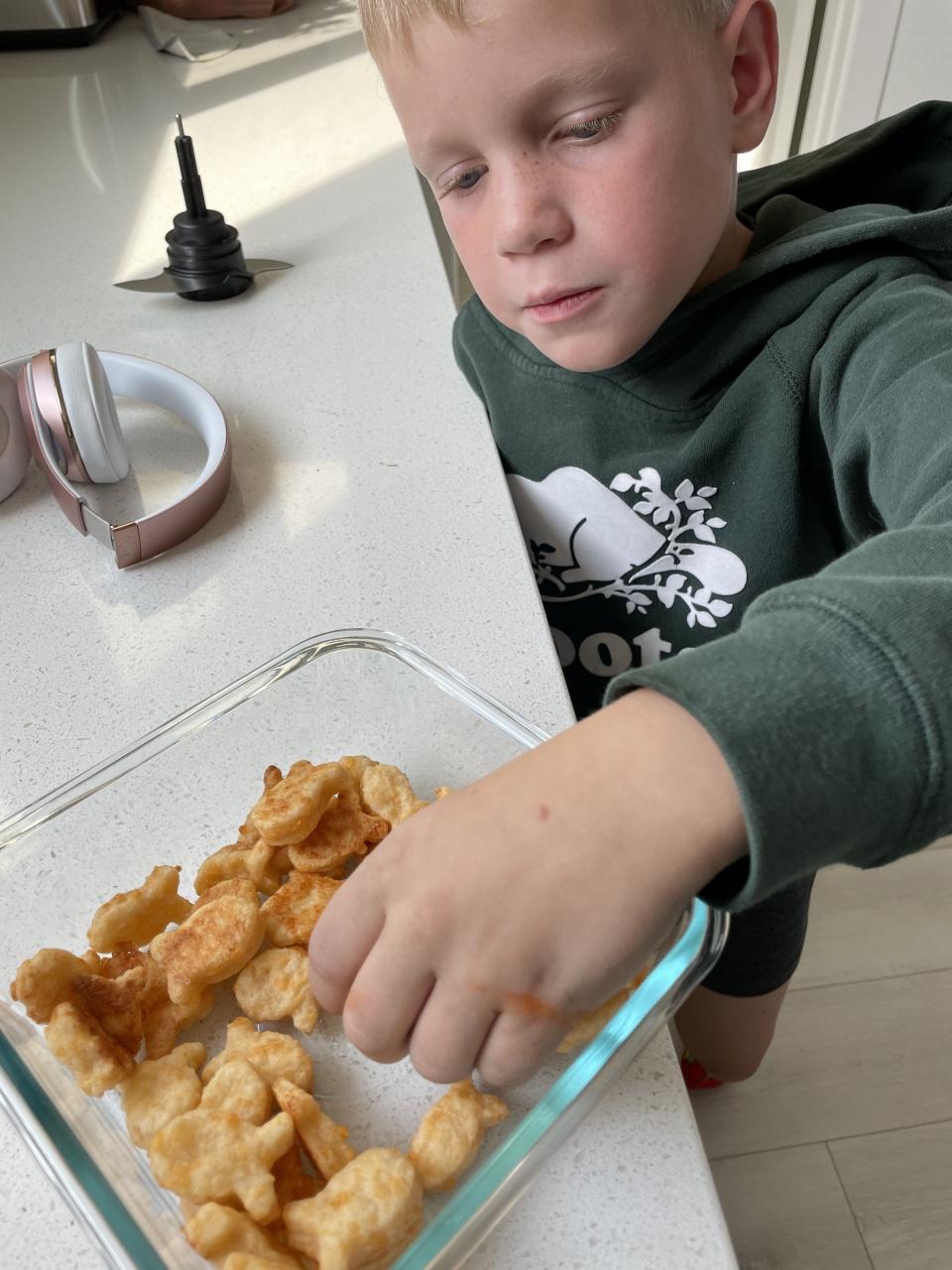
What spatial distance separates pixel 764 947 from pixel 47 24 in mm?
1395

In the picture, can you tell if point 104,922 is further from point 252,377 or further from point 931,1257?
point 931,1257

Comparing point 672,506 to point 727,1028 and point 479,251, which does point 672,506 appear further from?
point 727,1028

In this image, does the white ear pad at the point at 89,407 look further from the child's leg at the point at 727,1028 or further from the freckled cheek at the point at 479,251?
the child's leg at the point at 727,1028

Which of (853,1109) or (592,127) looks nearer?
(592,127)

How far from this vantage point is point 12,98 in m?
1.28

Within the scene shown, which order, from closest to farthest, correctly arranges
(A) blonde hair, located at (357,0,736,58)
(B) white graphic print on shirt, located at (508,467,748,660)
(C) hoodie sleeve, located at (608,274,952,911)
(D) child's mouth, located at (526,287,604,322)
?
(C) hoodie sleeve, located at (608,274,952,911), (A) blonde hair, located at (357,0,736,58), (D) child's mouth, located at (526,287,604,322), (B) white graphic print on shirt, located at (508,467,748,660)

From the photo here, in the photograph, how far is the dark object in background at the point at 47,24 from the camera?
1351 millimetres

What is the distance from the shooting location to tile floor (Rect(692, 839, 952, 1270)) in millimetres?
955

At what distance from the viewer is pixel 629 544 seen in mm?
747

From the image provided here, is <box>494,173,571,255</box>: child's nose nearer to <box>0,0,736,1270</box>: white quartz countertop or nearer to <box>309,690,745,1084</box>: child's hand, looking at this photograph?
<box>0,0,736,1270</box>: white quartz countertop

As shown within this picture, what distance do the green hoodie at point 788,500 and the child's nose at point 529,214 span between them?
15 cm

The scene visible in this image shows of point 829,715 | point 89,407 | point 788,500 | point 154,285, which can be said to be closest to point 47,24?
point 154,285

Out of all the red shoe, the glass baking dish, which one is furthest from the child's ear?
the red shoe

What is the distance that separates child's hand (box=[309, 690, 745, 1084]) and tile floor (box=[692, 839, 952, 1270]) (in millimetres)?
788
